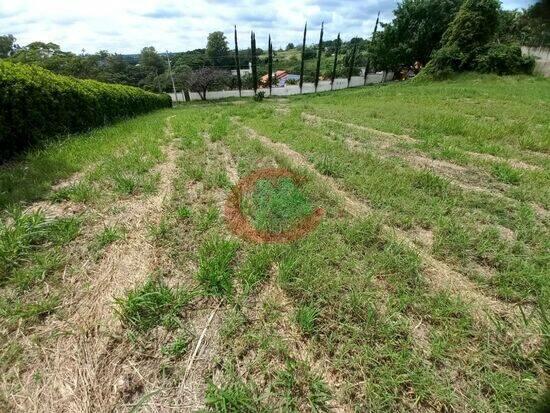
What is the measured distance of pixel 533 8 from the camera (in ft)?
1.85

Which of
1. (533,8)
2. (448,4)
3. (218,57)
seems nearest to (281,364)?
(533,8)

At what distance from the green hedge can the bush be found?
23.8 metres

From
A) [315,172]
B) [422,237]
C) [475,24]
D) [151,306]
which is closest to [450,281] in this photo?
[422,237]

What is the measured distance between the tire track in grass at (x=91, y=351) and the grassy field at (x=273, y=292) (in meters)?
0.01

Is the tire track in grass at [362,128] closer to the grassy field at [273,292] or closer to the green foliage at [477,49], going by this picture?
the grassy field at [273,292]

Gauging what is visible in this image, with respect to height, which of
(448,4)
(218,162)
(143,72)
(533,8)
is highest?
(448,4)

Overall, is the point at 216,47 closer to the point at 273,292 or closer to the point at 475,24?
the point at 475,24

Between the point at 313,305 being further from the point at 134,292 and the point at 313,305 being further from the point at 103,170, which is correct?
the point at 103,170

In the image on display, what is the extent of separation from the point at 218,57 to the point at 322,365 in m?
77.3

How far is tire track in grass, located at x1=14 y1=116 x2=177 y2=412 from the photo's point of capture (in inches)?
66.2

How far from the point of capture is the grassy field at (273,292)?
176cm

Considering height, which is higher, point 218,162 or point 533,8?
point 533,8

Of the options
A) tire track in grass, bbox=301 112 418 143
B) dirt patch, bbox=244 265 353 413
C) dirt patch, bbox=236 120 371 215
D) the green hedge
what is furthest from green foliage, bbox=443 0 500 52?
dirt patch, bbox=244 265 353 413

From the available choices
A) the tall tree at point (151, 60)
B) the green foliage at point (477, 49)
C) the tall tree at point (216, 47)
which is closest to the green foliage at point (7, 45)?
the tall tree at point (151, 60)
